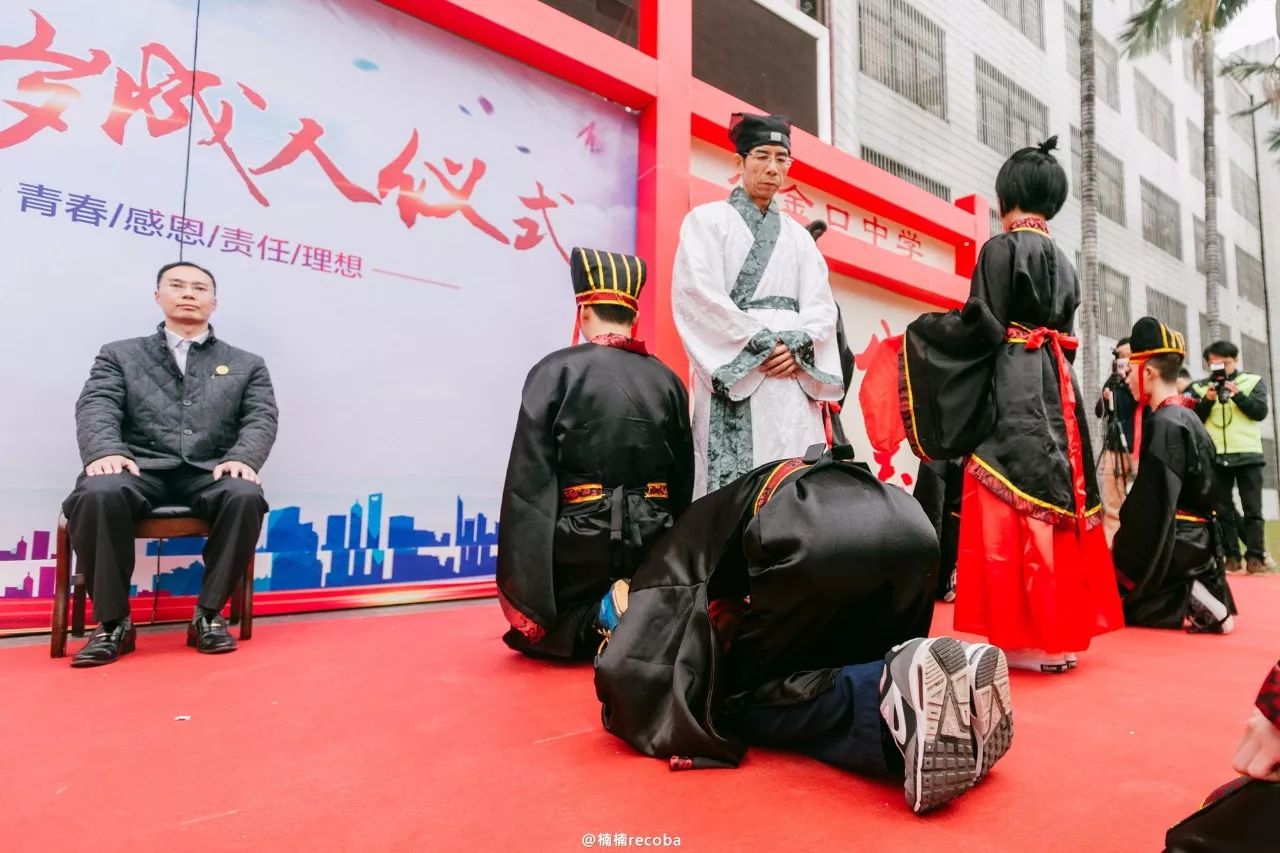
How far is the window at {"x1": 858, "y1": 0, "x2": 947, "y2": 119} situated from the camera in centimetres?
781

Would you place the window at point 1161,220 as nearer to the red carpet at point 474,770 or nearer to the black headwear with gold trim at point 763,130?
the black headwear with gold trim at point 763,130

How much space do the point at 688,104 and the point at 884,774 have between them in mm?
4207

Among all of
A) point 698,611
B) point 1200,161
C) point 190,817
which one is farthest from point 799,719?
point 1200,161

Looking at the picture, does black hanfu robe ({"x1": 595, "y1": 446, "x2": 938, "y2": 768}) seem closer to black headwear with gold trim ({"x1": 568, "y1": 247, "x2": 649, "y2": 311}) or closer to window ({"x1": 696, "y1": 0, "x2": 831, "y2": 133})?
black headwear with gold trim ({"x1": 568, "y1": 247, "x2": 649, "y2": 311})

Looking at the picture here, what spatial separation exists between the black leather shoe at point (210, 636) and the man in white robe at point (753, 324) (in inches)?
66.9

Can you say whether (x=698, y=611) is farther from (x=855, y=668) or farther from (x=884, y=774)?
(x=884, y=774)

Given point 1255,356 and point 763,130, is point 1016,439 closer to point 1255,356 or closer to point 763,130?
point 763,130

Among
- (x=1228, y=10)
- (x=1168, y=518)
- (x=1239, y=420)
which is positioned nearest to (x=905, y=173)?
(x=1239, y=420)

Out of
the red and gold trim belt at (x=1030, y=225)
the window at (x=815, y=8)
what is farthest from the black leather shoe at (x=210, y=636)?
the window at (x=815, y=8)

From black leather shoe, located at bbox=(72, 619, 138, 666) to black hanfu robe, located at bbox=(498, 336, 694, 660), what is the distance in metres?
1.25

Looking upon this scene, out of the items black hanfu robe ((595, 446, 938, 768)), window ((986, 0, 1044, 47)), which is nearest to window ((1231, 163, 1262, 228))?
window ((986, 0, 1044, 47))

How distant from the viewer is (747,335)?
8.59 feet

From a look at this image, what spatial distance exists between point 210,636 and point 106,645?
0.94 ft

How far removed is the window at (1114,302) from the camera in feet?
40.0
